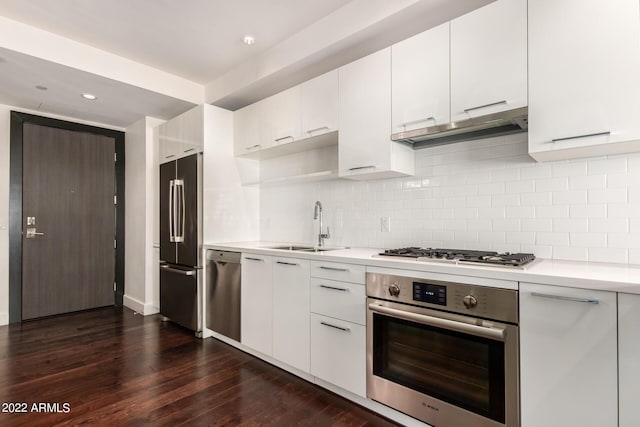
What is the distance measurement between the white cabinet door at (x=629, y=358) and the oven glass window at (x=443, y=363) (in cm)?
42

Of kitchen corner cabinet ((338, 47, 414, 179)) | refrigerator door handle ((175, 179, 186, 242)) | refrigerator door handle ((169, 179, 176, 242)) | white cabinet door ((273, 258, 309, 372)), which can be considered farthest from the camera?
refrigerator door handle ((169, 179, 176, 242))

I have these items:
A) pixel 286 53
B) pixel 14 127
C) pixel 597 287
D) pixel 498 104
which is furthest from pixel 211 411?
pixel 14 127

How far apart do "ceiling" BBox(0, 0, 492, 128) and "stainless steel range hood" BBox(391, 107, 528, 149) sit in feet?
2.66

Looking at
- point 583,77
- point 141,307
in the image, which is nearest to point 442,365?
point 583,77

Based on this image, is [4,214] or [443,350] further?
[4,214]

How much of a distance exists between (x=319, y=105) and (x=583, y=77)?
1.72m

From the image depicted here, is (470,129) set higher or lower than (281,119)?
lower

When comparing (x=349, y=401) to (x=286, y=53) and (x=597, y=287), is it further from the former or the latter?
(x=286, y=53)

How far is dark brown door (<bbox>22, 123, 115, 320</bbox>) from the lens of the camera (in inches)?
160

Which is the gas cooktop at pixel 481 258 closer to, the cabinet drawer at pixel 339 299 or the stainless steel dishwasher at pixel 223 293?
the cabinet drawer at pixel 339 299

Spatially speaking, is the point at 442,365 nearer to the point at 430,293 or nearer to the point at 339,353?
the point at 430,293

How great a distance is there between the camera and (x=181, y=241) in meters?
Answer: 3.59

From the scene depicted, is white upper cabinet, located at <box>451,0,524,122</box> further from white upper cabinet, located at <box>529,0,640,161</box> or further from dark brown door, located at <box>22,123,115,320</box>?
dark brown door, located at <box>22,123,115,320</box>

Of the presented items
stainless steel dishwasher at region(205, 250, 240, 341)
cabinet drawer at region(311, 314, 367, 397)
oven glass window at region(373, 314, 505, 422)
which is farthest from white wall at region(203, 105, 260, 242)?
oven glass window at region(373, 314, 505, 422)
